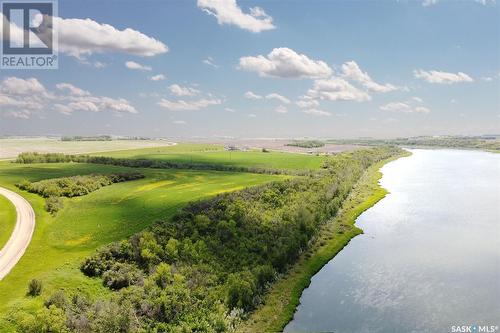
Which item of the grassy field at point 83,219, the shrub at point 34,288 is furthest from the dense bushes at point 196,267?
the shrub at point 34,288

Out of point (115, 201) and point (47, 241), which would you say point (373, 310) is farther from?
point (115, 201)

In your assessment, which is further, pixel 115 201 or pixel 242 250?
pixel 115 201

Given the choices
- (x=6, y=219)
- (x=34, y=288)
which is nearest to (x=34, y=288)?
(x=34, y=288)

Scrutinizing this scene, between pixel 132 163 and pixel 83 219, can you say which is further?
pixel 132 163

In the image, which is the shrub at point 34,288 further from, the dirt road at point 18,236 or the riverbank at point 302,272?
the riverbank at point 302,272

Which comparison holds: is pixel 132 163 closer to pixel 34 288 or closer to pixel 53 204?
pixel 53 204

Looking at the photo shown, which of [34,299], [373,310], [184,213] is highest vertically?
[184,213]

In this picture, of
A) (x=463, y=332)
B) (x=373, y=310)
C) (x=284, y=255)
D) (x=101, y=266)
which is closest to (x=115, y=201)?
(x=101, y=266)
